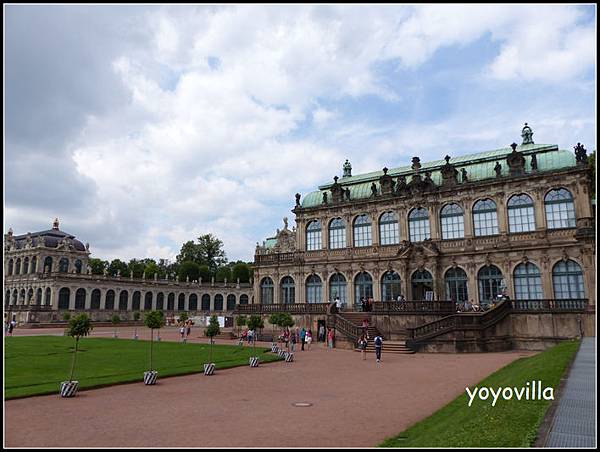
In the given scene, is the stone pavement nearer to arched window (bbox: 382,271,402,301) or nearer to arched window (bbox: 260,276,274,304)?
arched window (bbox: 382,271,402,301)

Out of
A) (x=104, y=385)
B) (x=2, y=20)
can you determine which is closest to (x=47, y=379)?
(x=104, y=385)

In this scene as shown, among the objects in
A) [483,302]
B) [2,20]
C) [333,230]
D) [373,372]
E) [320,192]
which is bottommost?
[373,372]

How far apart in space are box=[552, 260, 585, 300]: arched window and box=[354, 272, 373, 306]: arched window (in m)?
17.5

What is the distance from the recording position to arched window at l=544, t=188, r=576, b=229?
131 feet

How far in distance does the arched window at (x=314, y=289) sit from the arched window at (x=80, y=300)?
55296 mm

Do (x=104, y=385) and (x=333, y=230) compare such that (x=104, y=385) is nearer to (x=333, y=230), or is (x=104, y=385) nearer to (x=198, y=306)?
(x=333, y=230)

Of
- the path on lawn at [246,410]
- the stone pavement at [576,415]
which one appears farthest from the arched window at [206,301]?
the stone pavement at [576,415]

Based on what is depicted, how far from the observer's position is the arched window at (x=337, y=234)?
173 ft

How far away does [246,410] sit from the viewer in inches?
568

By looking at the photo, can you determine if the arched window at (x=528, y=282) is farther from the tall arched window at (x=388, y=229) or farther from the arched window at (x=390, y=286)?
the tall arched window at (x=388, y=229)

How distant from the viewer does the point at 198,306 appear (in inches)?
4176

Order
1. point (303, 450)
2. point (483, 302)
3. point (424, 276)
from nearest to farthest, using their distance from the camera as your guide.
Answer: point (303, 450) → point (483, 302) → point (424, 276)

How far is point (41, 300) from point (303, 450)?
3662 inches

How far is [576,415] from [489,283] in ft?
117
